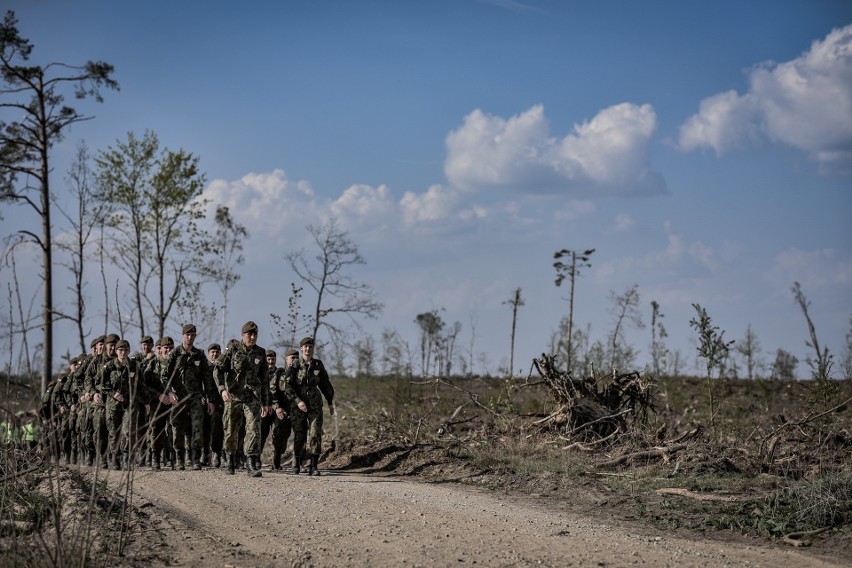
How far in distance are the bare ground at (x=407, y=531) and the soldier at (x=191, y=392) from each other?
3.00 m

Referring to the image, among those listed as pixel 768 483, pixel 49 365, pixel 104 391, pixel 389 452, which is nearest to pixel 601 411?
pixel 389 452

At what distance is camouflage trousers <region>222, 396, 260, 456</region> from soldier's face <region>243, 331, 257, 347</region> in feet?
3.21

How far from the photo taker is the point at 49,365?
1045 inches

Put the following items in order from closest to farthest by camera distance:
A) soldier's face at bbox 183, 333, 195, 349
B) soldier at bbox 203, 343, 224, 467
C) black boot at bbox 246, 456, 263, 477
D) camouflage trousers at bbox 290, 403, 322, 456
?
1. black boot at bbox 246, 456, 263, 477
2. camouflage trousers at bbox 290, 403, 322, 456
3. soldier's face at bbox 183, 333, 195, 349
4. soldier at bbox 203, 343, 224, 467

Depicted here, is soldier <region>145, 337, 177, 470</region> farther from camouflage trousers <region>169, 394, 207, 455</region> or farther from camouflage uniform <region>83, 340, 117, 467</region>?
camouflage uniform <region>83, 340, 117, 467</region>

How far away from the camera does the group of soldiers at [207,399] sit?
15.9m

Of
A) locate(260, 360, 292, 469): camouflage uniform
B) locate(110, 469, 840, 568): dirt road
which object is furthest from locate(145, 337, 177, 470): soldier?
locate(110, 469, 840, 568): dirt road

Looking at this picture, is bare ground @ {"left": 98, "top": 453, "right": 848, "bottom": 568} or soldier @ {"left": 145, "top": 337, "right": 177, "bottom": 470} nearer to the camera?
bare ground @ {"left": 98, "top": 453, "right": 848, "bottom": 568}

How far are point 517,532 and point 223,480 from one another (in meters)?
6.18

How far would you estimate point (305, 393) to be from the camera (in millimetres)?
16703

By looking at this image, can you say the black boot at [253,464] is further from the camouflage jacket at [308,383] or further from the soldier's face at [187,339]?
the soldier's face at [187,339]

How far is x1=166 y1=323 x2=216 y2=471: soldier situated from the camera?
55.3 ft

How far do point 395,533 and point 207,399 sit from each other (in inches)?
314

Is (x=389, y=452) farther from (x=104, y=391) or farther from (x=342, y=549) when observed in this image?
(x=342, y=549)
